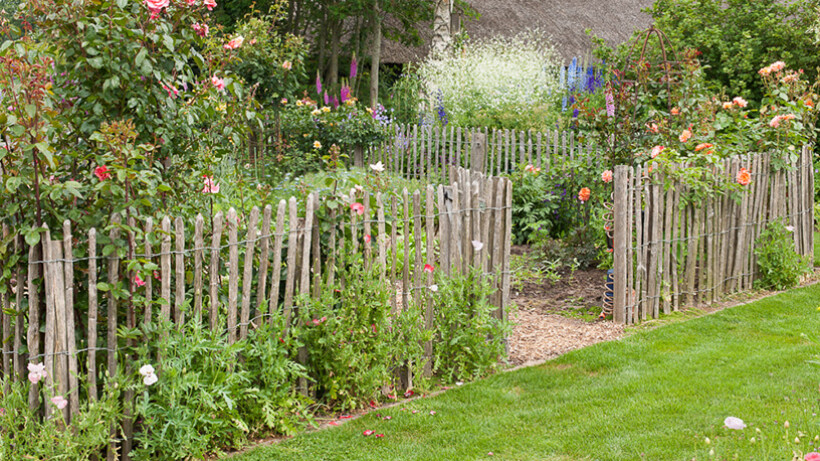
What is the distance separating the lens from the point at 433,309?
4090 millimetres

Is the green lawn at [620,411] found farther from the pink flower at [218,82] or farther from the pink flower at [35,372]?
the pink flower at [218,82]

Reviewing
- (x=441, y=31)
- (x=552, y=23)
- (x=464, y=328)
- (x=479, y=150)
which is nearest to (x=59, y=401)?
(x=464, y=328)

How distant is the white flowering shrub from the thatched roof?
15.4 feet

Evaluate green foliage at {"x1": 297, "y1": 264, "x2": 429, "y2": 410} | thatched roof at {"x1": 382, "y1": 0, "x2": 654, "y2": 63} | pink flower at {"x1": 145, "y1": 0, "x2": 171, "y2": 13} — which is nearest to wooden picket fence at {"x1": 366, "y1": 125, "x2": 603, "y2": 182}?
green foliage at {"x1": 297, "y1": 264, "x2": 429, "y2": 410}

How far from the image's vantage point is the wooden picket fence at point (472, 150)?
866 centimetres

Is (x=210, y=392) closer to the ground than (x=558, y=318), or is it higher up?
higher up

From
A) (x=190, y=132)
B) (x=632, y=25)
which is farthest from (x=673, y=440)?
(x=632, y=25)

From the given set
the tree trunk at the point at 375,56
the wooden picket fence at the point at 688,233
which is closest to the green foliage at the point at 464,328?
the wooden picket fence at the point at 688,233

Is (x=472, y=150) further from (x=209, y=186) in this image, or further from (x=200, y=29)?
(x=200, y=29)

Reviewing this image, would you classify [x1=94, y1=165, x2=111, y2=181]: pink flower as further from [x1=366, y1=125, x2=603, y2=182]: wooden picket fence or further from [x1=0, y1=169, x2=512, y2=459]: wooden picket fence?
[x1=366, y1=125, x2=603, y2=182]: wooden picket fence

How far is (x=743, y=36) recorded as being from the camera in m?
11.1

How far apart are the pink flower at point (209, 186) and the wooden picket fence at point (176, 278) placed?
158 mm

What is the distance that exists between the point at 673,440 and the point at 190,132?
2456 mm

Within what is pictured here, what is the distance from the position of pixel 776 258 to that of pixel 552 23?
42.5ft
